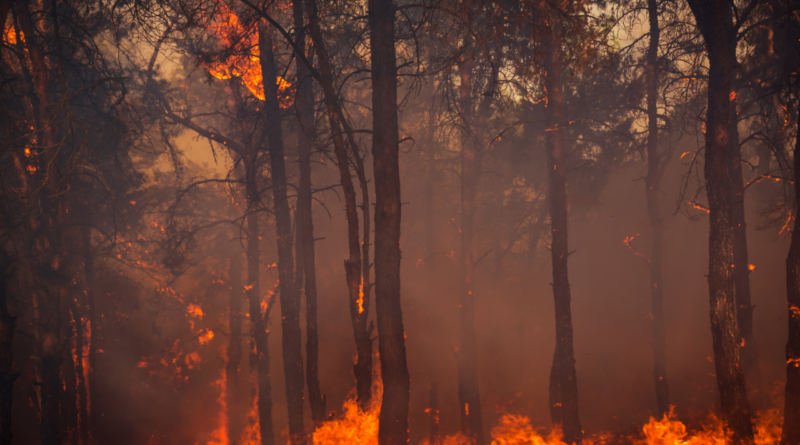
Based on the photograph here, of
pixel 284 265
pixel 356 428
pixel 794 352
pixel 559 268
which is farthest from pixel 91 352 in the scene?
pixel 794 352

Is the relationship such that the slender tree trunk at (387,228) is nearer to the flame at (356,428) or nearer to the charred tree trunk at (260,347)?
the flame at (356,428)

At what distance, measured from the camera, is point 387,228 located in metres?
6.69

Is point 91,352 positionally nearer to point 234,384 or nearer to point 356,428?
point 234,384

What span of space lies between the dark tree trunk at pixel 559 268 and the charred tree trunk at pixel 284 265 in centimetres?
623

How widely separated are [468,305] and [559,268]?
5051 millimetres

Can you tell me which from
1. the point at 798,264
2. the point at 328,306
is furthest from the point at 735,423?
the point at 328,306

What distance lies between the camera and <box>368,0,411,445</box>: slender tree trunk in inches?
257

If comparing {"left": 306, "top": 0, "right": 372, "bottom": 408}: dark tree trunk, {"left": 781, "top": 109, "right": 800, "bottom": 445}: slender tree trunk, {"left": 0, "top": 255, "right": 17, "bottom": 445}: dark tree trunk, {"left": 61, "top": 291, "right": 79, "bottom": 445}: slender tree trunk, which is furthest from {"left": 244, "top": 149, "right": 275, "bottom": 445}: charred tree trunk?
{"left": 781, "top": 109, "right": 800, "bottom": 445}: slender tree trunk

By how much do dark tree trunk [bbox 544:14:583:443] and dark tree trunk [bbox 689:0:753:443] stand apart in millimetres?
2745

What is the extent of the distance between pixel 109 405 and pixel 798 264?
22.9m

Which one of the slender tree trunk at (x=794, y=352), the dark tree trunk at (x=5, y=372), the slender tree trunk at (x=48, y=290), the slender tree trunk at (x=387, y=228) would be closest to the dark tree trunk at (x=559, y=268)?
the slender tree trunk at (x=794, y=352)

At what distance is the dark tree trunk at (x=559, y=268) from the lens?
30.6 feet

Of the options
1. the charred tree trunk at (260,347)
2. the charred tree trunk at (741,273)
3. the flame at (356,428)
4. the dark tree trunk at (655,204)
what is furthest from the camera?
the charred tree trunk at (260,347)

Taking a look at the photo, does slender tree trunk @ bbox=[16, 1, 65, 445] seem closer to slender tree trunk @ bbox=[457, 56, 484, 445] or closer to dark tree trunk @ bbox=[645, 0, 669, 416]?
slender tree trunk @ bbox=[457, 56, 484, 445]
